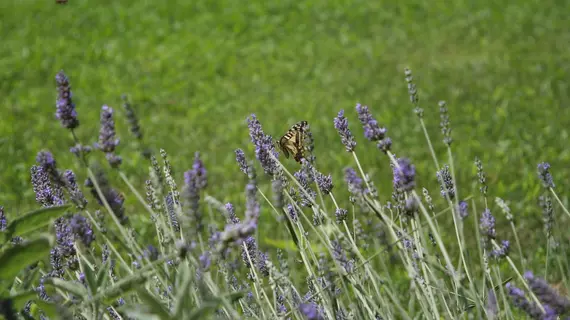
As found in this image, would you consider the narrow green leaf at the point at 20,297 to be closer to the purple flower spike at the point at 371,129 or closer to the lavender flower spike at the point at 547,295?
the purple flower spike at the point at 371,129

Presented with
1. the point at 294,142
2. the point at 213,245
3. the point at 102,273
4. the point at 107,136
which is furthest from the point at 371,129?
the point at 294,142

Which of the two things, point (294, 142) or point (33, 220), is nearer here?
point (33, 220)

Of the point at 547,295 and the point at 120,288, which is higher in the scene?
the point at 120,288

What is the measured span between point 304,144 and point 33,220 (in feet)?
2.82

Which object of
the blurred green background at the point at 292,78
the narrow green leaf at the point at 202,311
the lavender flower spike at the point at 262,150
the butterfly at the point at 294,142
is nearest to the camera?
the narrow green leaf at the point at 202,311

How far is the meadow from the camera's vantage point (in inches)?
77.3

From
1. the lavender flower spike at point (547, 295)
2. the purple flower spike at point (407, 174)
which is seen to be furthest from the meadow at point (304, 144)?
the purple flower spike at point (407, 174)

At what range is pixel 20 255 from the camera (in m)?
1.73

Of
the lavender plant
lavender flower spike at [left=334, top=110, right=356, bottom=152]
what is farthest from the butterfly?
lavender flower spike at [left=334, top=110, right=356, bottom=152]

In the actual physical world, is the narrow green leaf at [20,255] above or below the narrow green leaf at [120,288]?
above

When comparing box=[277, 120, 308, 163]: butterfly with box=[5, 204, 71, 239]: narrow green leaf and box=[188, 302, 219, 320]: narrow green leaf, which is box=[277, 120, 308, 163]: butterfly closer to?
box=[5, 204, 71, 239]: narrow green leaf

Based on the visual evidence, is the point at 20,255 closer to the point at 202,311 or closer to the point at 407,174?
the point at 202,311

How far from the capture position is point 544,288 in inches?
62.2

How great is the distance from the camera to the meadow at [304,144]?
1.96m
